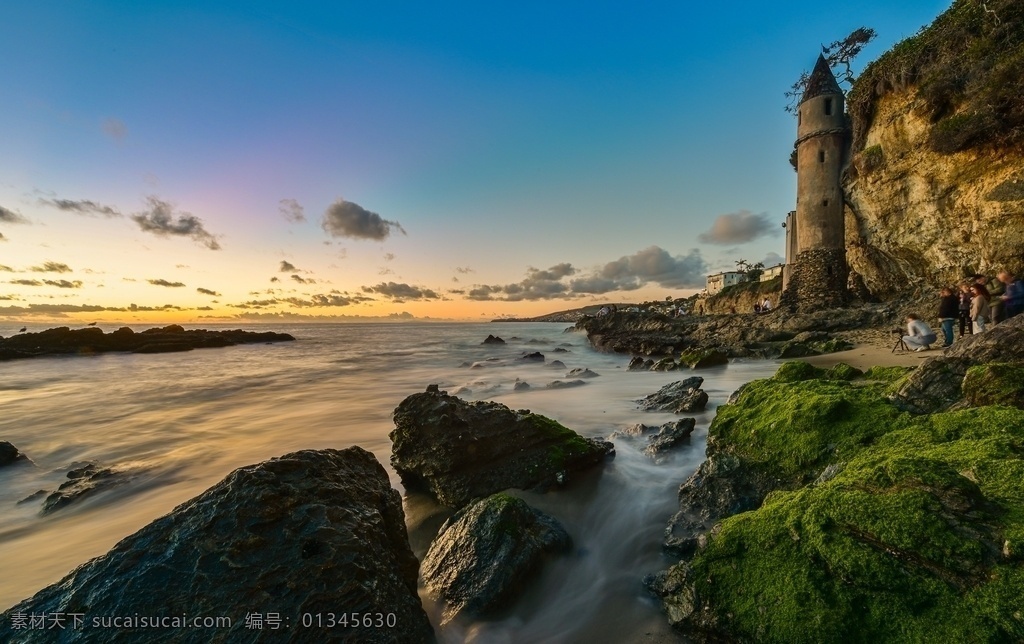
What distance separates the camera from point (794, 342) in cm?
1677

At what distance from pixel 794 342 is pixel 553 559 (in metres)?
16.6

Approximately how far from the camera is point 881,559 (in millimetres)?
A: 2258

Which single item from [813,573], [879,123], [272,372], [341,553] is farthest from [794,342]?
[272,372]

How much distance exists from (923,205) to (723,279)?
6288cm

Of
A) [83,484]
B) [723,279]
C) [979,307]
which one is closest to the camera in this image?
[83,484]

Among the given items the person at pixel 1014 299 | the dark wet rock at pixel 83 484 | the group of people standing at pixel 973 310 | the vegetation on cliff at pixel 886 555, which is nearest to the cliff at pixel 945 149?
the group of people standing at pixel 973 310

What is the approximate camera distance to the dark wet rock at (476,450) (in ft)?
16.9

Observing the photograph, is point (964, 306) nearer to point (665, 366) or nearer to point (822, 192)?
point (665, 366)

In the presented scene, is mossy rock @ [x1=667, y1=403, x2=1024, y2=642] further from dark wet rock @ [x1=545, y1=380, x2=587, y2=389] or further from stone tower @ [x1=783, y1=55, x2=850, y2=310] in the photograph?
stone tower @ [x1=783, y1=55, x2=850, y2=310]

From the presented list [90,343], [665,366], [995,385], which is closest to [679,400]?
[995,385]

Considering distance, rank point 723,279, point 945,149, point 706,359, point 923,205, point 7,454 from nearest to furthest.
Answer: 1. point 7,454
2. point 706,359
3. point 945,149
4. point 923,205
5. point 723,279

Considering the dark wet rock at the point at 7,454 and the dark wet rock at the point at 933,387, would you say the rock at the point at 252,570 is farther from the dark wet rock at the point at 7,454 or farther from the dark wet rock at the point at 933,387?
the dark wet rock at the point at 7,454

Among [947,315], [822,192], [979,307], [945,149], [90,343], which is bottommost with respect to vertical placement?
[90,343]

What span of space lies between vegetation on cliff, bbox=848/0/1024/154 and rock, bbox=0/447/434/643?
21.7 m
